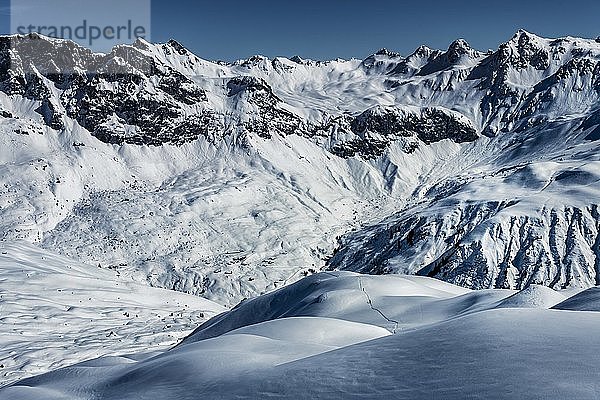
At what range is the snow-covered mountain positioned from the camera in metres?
52.6

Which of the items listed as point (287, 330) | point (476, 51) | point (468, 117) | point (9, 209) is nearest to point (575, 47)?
point (476, 51)

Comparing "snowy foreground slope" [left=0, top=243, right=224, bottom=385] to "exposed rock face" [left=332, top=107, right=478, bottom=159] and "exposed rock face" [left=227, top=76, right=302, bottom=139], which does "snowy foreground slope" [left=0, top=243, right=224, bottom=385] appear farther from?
"exposed rock face" [left=332, top=107, right=478, bottom=159]

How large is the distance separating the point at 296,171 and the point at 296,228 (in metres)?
19.0

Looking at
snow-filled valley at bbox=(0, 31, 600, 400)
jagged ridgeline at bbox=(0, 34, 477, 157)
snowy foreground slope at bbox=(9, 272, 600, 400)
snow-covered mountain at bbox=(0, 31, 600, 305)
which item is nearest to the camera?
snowy foreground slope at bbox=(9, 272, 600, 400)

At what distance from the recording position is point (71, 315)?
2678 cm

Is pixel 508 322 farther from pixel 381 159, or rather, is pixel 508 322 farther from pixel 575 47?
pixel 575 47

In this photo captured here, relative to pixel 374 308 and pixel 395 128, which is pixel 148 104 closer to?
pixel 395 128

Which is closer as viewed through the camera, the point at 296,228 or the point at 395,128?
the point at 296,228

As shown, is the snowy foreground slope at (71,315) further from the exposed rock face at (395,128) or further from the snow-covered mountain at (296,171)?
the exposed rock face at (395,128)

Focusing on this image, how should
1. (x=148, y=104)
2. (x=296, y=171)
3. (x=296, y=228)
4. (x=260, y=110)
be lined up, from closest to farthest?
(x=296, y=228) → (x=296, y=171) → (x=148, y=104) → (x=260, y=110)

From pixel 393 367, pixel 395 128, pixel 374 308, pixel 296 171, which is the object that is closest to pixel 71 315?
pixel 374 308

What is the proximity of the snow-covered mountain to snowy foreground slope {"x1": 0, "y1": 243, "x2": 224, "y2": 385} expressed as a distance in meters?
19.6

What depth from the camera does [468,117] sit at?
11575 centimetres

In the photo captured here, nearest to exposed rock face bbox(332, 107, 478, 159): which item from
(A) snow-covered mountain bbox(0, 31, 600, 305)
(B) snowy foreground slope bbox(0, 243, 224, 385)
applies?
(A) snow-covered mountain bbox(0, 31, 600, 305)
